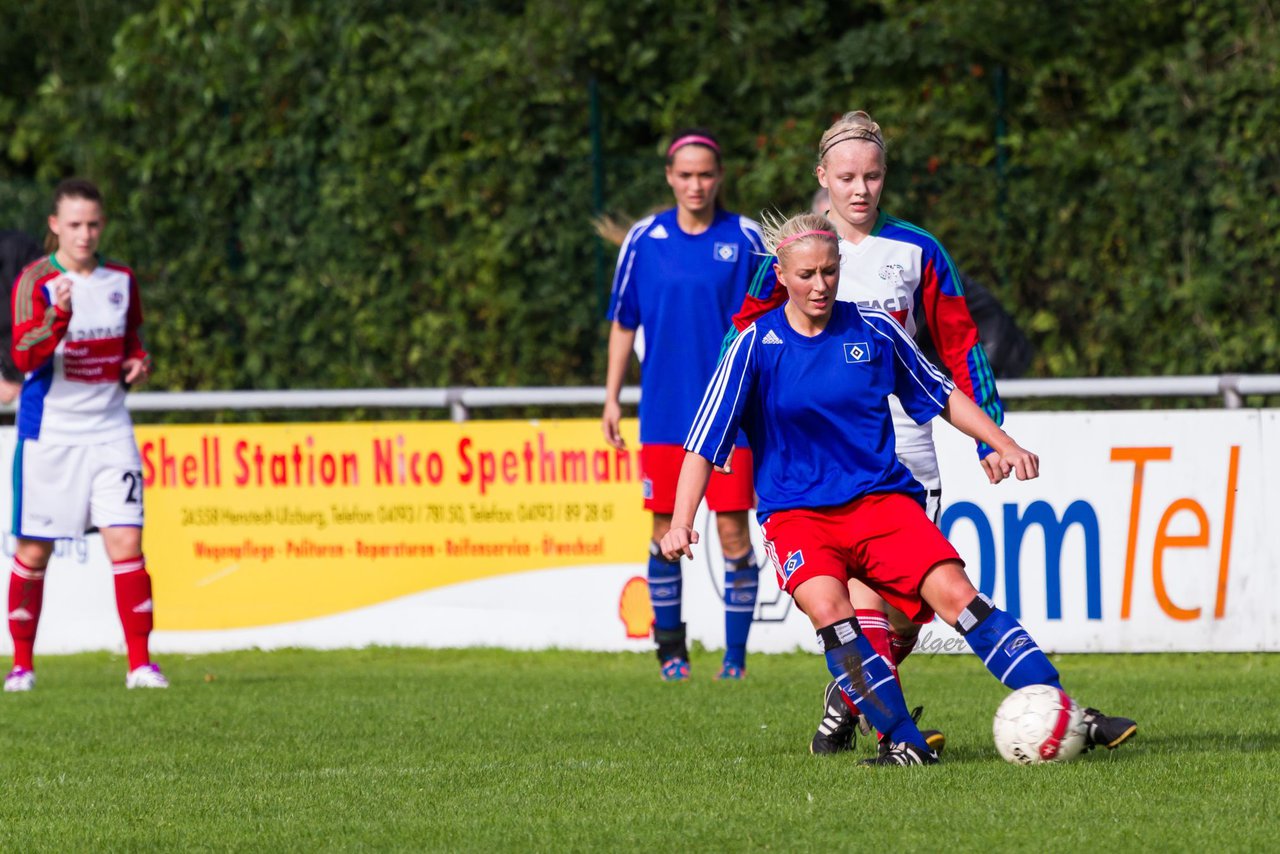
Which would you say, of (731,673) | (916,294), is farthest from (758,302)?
(731,673)

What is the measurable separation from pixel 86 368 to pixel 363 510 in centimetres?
200

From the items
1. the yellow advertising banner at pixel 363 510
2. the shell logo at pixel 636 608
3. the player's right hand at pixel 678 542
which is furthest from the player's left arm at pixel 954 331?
the shell logo at pixel 636 608

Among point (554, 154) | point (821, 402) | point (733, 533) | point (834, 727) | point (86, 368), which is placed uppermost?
point (554, 154)

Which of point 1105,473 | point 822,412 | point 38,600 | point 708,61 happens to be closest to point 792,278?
point 822,412

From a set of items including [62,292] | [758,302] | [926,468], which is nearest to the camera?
[758,302]

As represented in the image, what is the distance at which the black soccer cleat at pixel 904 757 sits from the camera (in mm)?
5980

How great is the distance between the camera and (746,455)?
8898 millimetres

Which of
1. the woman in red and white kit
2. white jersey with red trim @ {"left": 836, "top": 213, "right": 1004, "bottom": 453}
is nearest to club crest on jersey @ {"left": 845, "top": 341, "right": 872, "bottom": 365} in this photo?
white jersey with red trim @ {"left": 836, "top": 213, "right": 1004, "bottom": 453}

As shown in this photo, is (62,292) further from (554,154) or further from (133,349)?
(554,154)

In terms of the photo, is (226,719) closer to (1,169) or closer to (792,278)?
→ (792,278)

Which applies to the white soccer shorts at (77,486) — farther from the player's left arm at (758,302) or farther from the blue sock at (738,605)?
the player's left arm at (758,302)

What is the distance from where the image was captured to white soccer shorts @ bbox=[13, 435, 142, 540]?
9102mm

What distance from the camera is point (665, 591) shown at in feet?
30.1

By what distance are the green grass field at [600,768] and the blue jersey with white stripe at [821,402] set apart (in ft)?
2.87
